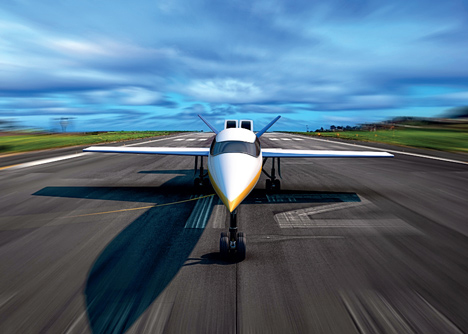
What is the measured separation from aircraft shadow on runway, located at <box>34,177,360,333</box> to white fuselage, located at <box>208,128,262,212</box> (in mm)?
1837

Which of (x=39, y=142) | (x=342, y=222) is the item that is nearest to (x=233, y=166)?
(x=342, y=222)

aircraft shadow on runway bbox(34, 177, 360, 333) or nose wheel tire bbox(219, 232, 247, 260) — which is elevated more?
nose wheel tire bbox(219, 232, 247, 260)

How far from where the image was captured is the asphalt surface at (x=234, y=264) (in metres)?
4.52

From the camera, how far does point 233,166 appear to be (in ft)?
23.2

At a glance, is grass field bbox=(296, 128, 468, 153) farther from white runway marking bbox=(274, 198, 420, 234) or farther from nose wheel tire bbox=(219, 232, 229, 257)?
nose wheel tire bbox=(219, 232, 229, 257)

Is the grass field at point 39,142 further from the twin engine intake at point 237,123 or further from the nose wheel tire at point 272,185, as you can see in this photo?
the nose wheel tire at point 272,185

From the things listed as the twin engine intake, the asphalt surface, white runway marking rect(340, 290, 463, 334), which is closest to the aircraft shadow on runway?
the asphalt surface

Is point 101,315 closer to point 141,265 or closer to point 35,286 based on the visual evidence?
point 141,265

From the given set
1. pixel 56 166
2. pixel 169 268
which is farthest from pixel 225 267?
pixel 56 166

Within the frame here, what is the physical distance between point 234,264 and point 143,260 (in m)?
2.37

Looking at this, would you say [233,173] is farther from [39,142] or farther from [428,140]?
[428,140]

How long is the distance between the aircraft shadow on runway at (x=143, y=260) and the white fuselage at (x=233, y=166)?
184cm

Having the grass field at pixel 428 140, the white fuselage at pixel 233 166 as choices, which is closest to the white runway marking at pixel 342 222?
the white fuselage at pixel 233 166

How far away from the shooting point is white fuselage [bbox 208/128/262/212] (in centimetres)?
620
